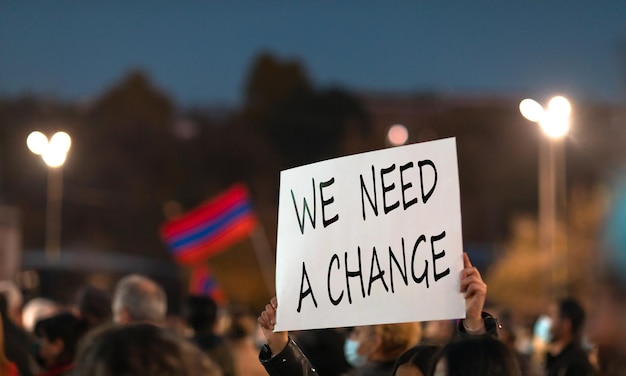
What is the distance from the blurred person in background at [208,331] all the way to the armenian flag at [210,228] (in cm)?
1777

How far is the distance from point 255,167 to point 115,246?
1019cm

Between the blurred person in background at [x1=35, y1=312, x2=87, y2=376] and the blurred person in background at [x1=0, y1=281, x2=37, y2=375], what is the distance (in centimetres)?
66

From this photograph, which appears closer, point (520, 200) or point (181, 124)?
point (520, 200)

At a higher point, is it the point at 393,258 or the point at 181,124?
the point at 393,258

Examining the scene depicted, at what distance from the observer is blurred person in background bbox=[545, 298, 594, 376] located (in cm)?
708

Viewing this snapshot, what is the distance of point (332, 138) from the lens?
7238 cm

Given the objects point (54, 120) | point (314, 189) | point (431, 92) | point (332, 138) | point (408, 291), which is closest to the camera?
point (408, 291)

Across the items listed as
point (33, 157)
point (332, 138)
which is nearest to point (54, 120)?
point (33, 157)

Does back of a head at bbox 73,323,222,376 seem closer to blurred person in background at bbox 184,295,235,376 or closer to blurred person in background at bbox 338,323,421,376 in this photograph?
blurred person in background at bbox 338,323,421,376

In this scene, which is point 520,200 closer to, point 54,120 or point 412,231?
point 54,120

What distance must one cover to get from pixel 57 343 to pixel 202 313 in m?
1.95

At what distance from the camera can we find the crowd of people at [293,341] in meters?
2.37

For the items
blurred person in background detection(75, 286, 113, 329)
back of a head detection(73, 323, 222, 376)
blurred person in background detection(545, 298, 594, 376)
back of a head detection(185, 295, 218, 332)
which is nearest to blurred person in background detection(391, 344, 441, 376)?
back of a head detection(73, 323, 222, 376)

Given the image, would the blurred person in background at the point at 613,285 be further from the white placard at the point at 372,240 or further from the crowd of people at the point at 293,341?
the white placard at the point at 372,240
